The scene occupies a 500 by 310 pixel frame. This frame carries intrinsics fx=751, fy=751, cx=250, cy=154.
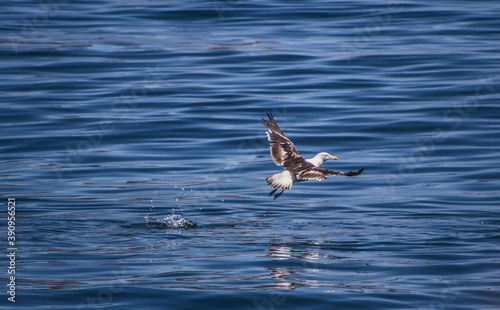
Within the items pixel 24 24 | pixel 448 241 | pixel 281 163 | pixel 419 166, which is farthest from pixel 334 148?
pixel 24 24

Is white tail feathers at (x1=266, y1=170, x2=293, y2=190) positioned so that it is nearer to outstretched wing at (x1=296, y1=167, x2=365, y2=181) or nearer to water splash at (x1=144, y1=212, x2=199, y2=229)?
outstretched wing at (x1=296, y1=167, x2=365, y2=181)

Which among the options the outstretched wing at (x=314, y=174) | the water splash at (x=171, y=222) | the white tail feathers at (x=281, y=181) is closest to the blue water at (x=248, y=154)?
the water splash at (x=171, y=222)

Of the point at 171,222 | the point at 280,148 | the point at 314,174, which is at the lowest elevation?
the point at 171,222

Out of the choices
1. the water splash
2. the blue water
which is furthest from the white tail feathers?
the water splash

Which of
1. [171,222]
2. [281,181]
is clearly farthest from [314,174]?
[171,222]

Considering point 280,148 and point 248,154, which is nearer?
point 280,148

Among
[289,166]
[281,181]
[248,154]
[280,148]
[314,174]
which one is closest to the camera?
[314,174]

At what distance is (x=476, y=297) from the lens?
9.45 metres

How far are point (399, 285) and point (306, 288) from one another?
4.00 ft

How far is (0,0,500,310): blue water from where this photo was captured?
9906mm

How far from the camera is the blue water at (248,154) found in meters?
9.91

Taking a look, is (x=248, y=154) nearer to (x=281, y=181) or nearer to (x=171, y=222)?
(x=171, y=222)

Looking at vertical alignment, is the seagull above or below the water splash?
above

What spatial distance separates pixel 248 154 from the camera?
18.1 meters
